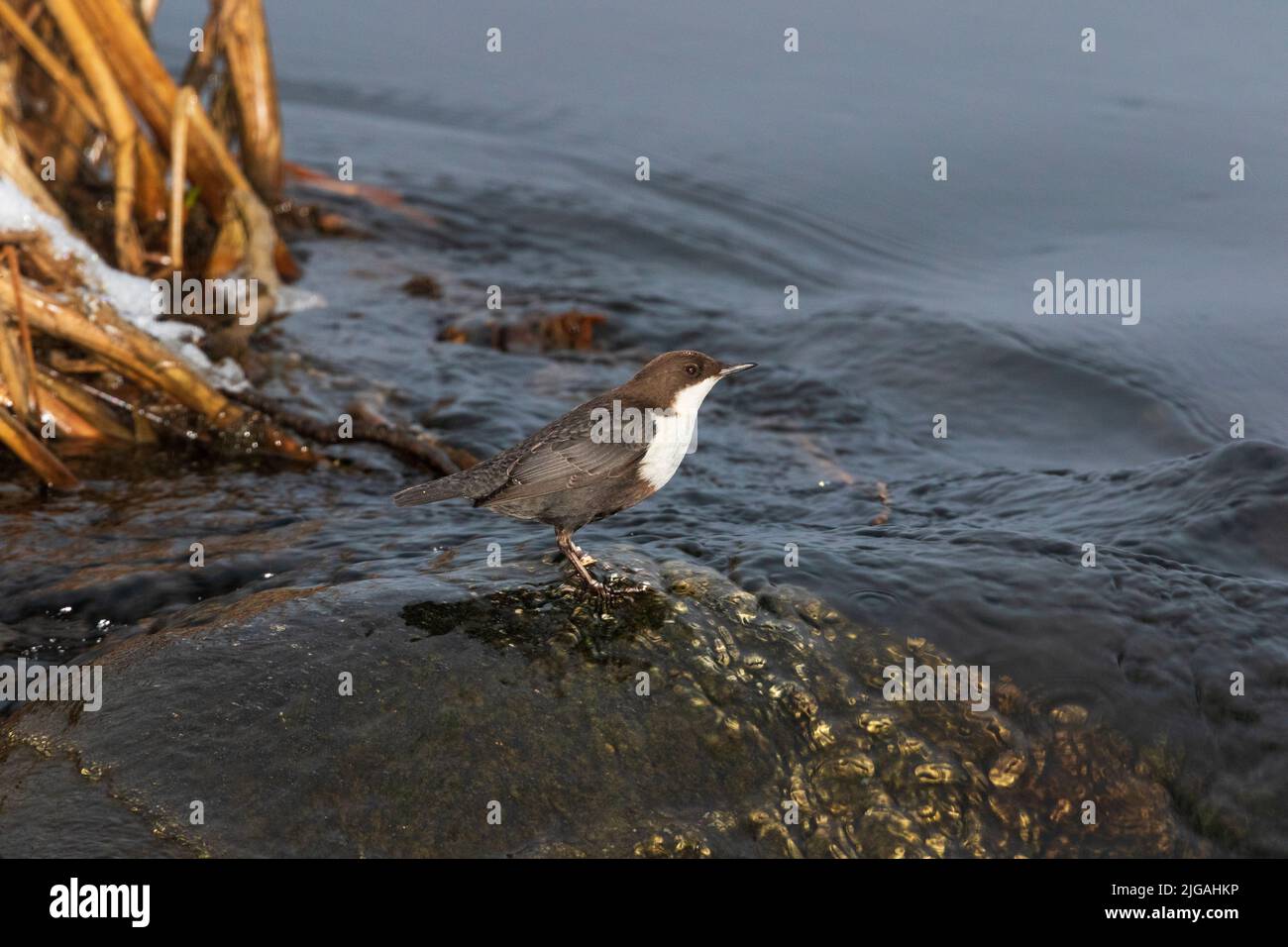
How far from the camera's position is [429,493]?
477cm

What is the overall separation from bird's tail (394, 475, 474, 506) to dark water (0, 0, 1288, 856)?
283mm

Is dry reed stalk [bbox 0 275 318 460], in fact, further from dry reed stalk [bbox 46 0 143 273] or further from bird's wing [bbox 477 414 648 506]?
bird's wing [bbox 477 414 648 506]

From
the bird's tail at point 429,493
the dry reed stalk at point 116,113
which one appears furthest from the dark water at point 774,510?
the dry reed stalk at point 116,113

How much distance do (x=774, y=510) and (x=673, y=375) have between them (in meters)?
1.33

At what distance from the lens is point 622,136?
11.2 meters

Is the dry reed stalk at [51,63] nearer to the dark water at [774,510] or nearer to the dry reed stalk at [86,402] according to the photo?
the dark water at [774,510]

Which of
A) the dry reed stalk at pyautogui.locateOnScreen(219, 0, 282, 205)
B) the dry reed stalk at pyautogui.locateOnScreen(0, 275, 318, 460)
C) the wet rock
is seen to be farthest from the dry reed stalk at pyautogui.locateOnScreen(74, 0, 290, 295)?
the wet rock

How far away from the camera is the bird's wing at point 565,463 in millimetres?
4605

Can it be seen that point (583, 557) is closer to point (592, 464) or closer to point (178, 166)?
point (592, 464)

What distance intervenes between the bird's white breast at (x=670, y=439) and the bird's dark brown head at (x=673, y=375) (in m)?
0.03

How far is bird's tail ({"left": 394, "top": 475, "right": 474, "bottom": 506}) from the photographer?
187 inches

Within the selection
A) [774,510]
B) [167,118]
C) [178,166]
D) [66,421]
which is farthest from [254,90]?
[774,510]

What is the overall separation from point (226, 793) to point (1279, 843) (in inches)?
120
